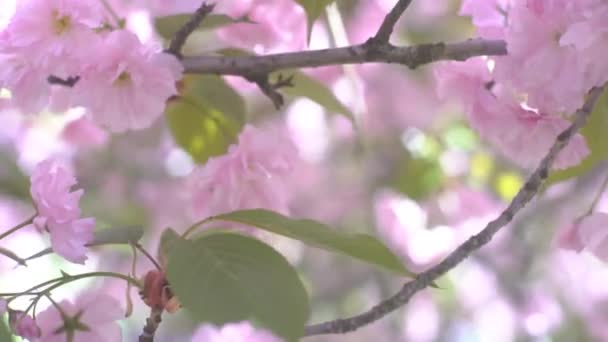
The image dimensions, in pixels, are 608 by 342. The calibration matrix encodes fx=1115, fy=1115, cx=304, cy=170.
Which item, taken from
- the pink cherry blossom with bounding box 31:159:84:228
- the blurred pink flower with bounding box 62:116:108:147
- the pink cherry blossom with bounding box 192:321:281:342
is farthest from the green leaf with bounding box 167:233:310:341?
the blurred pink flower with bounding box 62:116:108:147

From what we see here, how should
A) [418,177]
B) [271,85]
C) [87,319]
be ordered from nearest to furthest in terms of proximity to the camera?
[87,319] → [271,85] → [418,177]

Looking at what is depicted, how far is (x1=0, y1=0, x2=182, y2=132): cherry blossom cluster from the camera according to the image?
3.17 feet

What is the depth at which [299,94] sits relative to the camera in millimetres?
1164

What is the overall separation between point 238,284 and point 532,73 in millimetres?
307

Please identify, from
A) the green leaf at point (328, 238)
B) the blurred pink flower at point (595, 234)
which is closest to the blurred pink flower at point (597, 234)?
the blurred pink flower at point (595, 234)

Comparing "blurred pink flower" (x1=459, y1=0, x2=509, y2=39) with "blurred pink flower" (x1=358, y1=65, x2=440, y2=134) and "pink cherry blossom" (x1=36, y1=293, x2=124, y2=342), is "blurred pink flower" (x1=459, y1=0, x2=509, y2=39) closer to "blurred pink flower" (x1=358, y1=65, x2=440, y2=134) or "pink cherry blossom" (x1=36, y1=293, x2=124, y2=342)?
"pink cherry blossom" (x1=36, y1=293, x2=124, y2=342)

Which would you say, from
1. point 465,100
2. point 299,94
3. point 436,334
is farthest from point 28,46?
point 436,334

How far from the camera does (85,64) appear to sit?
99 cm

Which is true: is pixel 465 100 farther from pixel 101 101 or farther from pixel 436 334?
pixel 436 334

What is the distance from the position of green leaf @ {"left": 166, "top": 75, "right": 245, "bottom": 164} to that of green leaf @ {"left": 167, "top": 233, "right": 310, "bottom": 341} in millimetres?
382

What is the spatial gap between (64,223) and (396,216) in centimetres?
158

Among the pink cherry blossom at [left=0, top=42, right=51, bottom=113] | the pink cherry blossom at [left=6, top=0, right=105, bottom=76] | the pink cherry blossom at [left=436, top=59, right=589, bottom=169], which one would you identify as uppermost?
the pink cherry blossom at [left=436, top=59, right=589, bottom=169]

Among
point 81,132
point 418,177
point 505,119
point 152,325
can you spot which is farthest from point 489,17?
point 418,177

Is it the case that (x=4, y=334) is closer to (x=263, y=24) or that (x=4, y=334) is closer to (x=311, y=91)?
(x=311, y=91)
